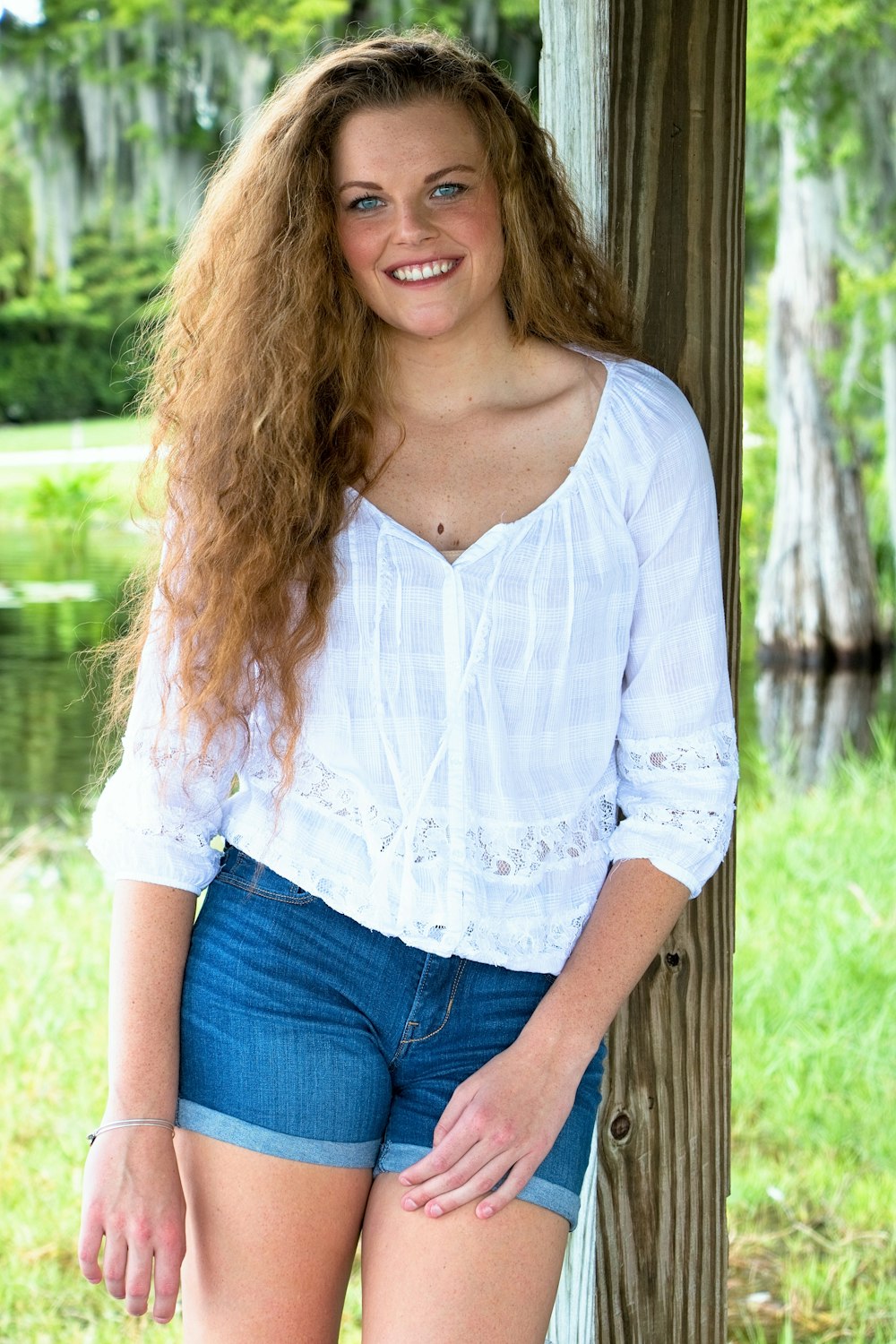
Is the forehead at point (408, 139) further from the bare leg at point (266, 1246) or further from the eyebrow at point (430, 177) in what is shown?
the bare leg at point (266, 1246)

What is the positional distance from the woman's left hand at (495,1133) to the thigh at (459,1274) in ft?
0.08

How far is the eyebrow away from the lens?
5.58 feet

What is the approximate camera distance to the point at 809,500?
1091cm

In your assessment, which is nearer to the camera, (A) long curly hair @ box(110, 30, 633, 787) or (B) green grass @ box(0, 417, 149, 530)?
(A) long curly hair @ box(110, 30, 633, 787)

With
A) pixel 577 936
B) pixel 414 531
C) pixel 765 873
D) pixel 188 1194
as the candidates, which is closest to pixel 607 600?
pixel 414 531

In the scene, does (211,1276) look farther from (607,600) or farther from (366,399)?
(366,399)

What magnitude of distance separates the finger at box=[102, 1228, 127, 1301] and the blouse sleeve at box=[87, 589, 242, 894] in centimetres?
37

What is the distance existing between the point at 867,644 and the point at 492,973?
32.8 ft

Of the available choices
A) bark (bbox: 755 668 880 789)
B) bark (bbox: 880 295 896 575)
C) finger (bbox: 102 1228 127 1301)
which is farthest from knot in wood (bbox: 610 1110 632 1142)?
bark (bbox: 880 295 896 575)

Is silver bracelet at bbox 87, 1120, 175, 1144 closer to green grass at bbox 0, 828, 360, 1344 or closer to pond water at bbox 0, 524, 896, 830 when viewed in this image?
green grass at bbox 0, 828, 360, 1344

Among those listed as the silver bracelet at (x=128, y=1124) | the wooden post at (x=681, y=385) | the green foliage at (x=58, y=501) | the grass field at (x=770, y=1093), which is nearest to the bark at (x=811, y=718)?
the grass field at (x=770, y=1093)

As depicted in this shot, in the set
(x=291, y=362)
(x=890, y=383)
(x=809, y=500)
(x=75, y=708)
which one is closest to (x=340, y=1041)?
(x=291, y=362)

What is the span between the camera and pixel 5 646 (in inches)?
431

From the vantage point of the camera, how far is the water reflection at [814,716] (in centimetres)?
761
